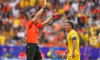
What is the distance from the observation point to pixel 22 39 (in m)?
20.1

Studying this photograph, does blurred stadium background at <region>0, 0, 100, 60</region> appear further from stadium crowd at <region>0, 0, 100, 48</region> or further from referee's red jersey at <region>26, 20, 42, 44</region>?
referee's red jersey at <region>26, 20, 42, 44</region>

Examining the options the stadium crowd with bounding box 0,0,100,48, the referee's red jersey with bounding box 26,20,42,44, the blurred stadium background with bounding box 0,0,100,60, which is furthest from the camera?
the stadium crowd with bounding box 0,0,100,48

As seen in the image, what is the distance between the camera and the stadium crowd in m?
18.9

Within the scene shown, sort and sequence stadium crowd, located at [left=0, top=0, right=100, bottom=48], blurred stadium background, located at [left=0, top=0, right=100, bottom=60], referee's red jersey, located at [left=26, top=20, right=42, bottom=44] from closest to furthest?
referee's red jersey, located at [left=26, top=20, right=42, bottom=44], blurred stadium background, located at [left=0, top=0, right=100, bottom=60], stadium crowd, located at [left=0, top=0, right=100, bottom=48]

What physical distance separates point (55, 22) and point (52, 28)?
92 centimetres

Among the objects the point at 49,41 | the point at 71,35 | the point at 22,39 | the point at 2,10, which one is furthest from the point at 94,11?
the point at 71,35

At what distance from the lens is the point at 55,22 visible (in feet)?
69.0

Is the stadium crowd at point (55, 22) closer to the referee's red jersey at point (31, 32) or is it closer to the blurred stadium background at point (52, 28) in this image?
the blurred stadium background at point (52, 28)

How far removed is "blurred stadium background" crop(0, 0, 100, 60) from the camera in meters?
17.4

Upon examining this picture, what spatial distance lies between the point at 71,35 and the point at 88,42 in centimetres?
854

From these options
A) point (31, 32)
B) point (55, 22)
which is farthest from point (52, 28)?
point (31, 32)

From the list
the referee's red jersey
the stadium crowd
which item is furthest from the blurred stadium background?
the referee's red jersey

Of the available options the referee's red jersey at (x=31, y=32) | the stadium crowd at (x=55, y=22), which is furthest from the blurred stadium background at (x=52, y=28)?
the referee's red jersey at (x=31, y=32)

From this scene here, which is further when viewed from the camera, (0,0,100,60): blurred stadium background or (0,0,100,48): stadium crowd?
(0,0,100,48): stadium crowd
